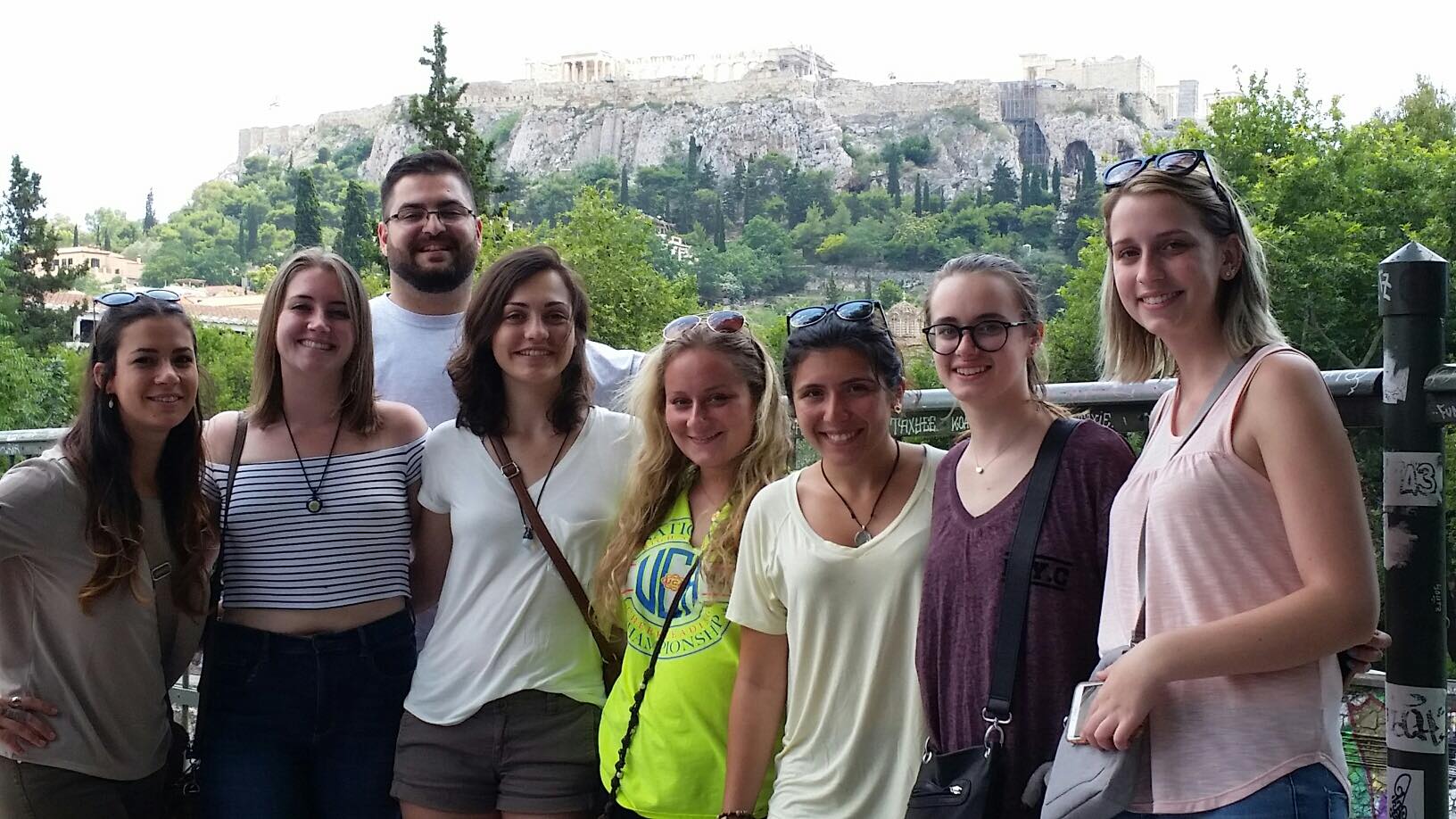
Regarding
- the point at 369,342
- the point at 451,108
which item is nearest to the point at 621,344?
the point at 451,108

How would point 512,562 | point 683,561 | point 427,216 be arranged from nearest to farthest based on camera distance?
point 683,561 → point 512,562 → point 427,216

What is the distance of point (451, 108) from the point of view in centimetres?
3209

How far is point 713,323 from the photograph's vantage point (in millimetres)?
2342

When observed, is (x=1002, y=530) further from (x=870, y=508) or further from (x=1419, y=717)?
(x=1419, y=717)

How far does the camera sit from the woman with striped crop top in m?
2.36

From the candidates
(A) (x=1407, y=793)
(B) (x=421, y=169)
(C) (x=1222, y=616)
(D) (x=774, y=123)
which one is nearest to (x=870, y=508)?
(C) (x=1222, y=616)

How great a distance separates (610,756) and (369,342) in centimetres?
103

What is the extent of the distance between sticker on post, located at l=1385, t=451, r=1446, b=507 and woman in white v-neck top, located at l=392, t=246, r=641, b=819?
1285 millimetres

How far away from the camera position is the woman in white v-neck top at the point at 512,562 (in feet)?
7.36

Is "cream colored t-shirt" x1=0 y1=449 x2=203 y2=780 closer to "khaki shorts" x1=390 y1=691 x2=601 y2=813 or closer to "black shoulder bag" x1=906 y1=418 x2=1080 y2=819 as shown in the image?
"khaki shorts" x1=390 y1=691 x2=601 y2=813

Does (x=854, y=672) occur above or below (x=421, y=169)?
below

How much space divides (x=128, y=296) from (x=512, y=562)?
0.94m

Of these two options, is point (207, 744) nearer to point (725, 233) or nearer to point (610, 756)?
point (610, 756)

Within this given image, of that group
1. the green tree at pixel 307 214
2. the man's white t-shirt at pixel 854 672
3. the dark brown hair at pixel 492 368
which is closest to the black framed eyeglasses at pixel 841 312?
the man's white t-shirt at pixel 854 672
